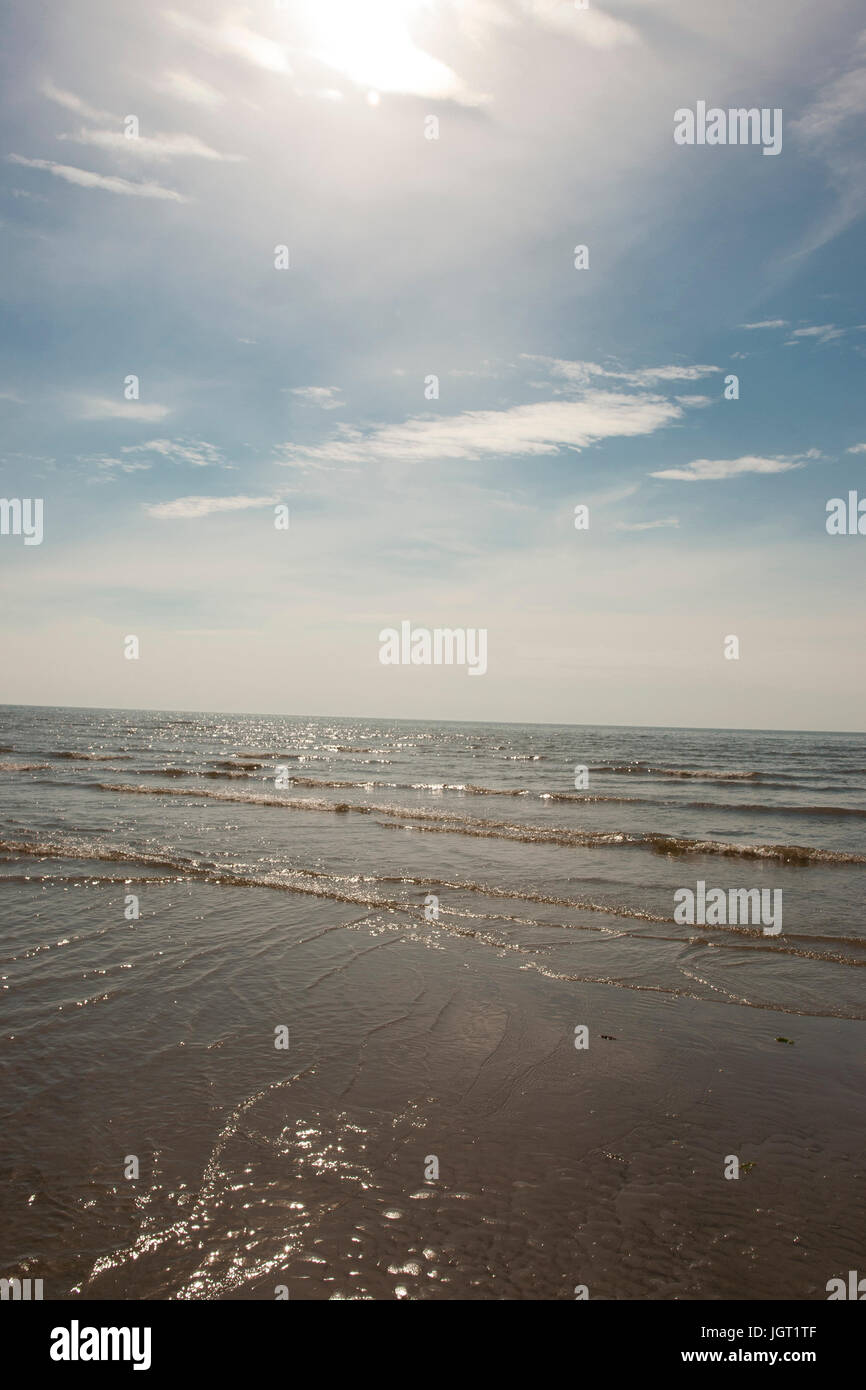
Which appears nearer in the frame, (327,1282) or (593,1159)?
(327,1282)

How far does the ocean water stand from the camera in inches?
158

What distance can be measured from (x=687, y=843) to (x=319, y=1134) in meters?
17.0

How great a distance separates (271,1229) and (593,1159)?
7.57 feet

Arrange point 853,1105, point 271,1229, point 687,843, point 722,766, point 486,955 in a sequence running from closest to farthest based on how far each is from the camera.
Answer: point 271,1229
point 853,1105
point 486,955
point 687,843
point 722,766

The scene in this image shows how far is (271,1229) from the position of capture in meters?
4.11

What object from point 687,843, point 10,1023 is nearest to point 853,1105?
point 10,1023

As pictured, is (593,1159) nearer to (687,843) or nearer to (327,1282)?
(327,1282)

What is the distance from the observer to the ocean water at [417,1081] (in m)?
4.01

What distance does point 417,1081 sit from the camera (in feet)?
20.0

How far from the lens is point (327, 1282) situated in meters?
3.73

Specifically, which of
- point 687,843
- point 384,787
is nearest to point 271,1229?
point 687,843

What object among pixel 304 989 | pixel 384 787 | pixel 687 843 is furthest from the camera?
pixel 384 787
